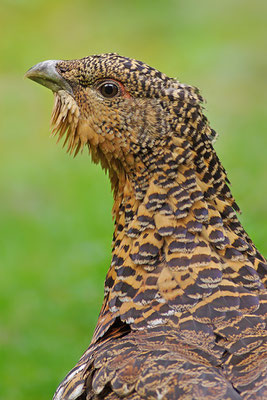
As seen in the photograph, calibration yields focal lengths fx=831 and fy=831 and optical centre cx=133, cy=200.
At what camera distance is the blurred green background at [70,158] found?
29.6ft

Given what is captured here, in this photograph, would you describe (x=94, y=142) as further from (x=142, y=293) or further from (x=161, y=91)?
(x=142, y=293)

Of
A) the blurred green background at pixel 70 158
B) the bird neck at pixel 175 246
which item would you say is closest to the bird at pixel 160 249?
the bird neck at pixel 175 246

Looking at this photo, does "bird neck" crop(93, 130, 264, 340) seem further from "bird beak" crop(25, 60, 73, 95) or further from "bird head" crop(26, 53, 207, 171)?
"bird beak" crop(25, 60, 73, 95)

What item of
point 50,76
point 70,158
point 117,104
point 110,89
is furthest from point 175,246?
point 70,158

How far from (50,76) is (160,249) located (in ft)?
5.02

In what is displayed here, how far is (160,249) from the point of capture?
532 centimetres

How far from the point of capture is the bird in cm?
472

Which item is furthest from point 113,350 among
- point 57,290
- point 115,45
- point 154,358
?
point 115,45

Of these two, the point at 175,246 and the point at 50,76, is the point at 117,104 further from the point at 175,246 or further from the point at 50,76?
the point at 175,246

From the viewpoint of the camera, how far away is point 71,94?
587 cm

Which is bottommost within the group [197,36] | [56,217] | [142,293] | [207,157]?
[142,293]

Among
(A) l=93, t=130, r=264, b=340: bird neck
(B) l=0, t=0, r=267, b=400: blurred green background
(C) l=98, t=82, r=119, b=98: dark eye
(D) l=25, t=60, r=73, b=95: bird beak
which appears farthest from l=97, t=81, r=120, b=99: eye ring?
(B) l=0, t=0, r=267, b=400: blurred green background

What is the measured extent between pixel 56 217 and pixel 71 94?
6234mm

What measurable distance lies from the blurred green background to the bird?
123 inches
